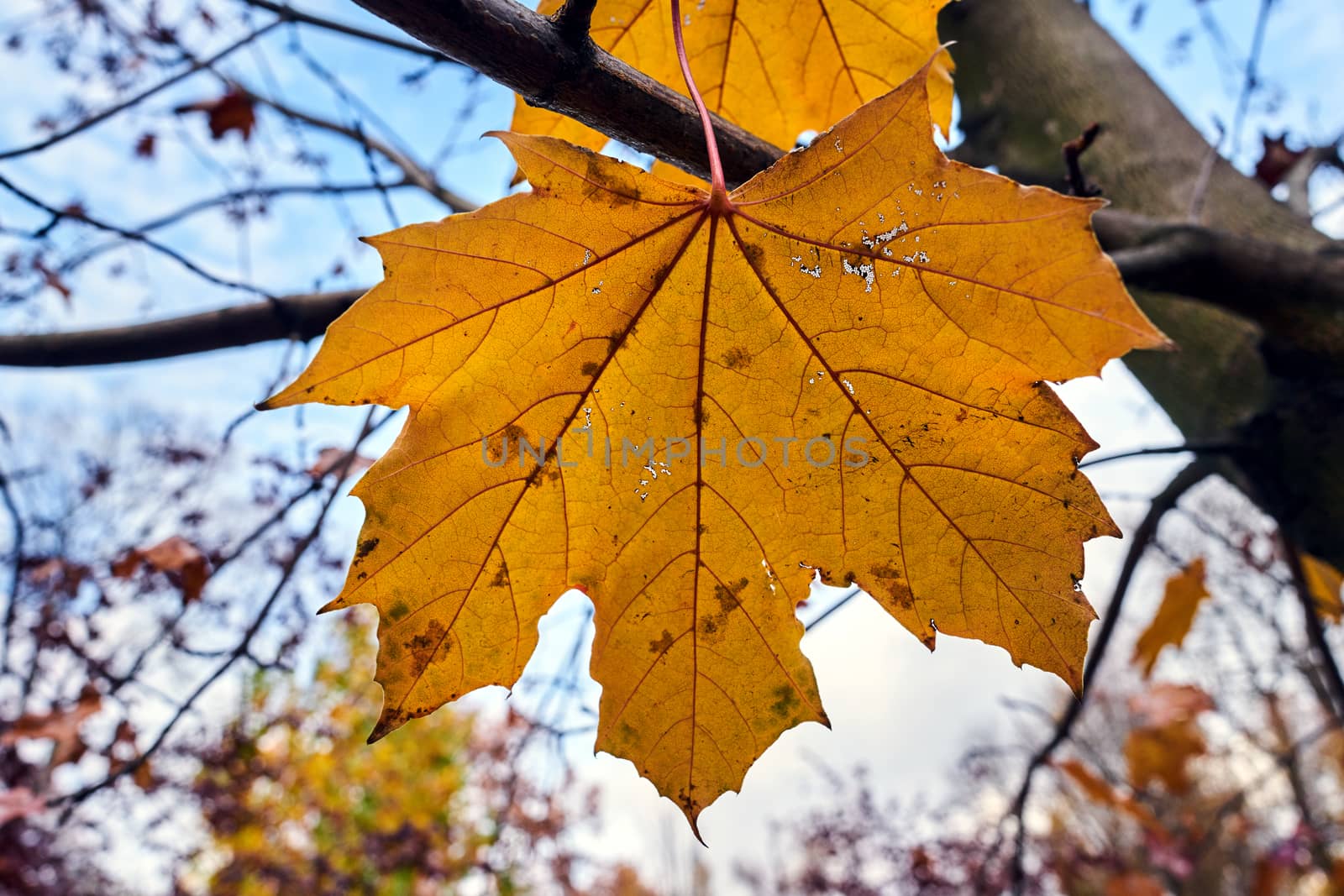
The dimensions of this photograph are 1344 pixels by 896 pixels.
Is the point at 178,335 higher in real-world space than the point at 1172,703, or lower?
higher

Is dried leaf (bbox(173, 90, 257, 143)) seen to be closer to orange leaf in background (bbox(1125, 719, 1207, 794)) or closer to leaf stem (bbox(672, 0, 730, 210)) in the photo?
leaf stem (bbox(672, 0, 730, 210))

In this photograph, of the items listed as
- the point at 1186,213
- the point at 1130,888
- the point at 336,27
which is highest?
the point at 336,27

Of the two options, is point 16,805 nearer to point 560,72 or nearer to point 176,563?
point 176,563

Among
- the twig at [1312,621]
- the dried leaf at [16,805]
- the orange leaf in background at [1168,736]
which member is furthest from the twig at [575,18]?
the orange leaf in background at [1168,736]

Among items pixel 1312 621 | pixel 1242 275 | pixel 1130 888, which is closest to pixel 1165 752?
pixel 1130 888

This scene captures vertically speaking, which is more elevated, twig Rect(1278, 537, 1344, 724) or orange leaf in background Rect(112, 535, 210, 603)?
orange leaf in background Rect(112, 535, 210, 603)

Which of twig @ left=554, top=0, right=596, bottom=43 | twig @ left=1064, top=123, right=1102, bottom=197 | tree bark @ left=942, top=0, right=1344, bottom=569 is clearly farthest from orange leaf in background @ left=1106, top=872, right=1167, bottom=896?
twig @ left=554, top=0, right=596, bottom=43

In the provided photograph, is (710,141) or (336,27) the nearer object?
(710,141)
